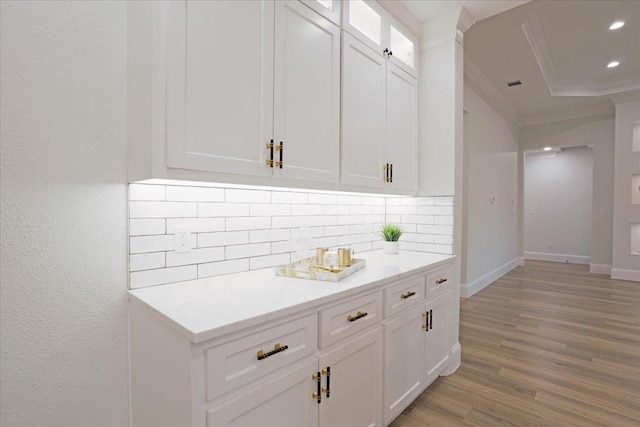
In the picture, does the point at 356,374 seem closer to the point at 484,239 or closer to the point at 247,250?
the point at 247,250

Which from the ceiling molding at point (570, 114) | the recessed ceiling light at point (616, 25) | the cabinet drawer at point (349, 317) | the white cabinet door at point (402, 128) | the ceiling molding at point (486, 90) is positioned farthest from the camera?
the ceiling molding at point (570, 114)

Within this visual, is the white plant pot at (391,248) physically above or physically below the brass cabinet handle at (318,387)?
above

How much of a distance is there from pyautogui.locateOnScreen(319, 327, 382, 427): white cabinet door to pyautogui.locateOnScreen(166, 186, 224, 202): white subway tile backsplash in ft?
2.98

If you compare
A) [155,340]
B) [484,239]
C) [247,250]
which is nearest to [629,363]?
[484,239]

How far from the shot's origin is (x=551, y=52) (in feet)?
13.6

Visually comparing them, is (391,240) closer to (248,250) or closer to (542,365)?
(248,250)

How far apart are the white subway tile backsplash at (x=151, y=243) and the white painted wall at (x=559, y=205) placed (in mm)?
8800

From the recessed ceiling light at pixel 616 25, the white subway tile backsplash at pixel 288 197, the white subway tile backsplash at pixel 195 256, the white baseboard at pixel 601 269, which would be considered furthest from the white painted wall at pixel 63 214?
the white baseboard at pixel 601 269

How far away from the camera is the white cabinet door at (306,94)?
1.48 metres

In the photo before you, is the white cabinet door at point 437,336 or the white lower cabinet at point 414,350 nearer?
the white lower cabinet at point 414,350

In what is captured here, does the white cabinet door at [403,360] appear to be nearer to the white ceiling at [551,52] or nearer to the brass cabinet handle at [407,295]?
the brass cabinet handle at [407,295]

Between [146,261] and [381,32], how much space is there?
199cm

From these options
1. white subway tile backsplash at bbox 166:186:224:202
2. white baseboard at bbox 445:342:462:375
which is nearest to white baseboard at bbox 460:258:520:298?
white baseboard at bbox 445:342:462:375

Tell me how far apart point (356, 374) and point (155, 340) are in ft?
2.90
